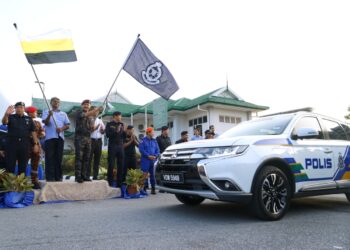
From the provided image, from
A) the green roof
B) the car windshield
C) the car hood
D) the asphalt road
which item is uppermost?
the green roof

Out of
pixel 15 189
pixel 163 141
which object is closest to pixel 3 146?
pixel 15 189

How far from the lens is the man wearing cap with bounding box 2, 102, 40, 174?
21.6ft

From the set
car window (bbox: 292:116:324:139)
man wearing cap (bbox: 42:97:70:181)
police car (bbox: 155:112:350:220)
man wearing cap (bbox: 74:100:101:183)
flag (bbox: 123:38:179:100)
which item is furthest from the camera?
flag (bbox: 123:38:179:100)

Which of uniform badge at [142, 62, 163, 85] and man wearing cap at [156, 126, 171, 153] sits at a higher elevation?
uniform badge at [142, 62, 163, 85]

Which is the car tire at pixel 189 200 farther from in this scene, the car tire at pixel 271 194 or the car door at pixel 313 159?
the car door at pixel 313 159

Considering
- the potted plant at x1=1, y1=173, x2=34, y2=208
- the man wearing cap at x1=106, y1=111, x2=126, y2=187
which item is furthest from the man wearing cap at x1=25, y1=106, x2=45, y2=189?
the man wearing cap at x1=106, y1=111, x2=126, y2=187

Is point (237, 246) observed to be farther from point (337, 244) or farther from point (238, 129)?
point (238, 129)

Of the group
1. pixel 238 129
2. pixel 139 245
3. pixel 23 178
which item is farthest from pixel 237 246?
pixel 23 178

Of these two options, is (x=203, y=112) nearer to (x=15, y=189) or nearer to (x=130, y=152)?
(x=130, y=152)

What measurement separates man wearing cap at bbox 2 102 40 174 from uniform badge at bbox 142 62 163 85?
3.25 meters

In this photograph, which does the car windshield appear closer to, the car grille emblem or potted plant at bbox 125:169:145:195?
the car grille emblem

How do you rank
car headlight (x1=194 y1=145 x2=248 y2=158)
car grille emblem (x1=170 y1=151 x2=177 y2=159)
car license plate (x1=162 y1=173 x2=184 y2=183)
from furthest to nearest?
1. car grille emblem (x1=170 y1=151 x2=177 y2=159)
2. car license plate (x1=162 y1=173 x2=184 y2=183)
3. car headlight (x1=194 y1=145 x2=248 y2=158)

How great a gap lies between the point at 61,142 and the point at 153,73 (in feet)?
10.1

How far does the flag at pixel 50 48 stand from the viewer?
24.4ft
